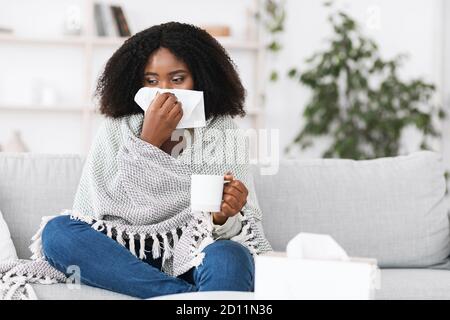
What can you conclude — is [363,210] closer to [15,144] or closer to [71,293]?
[71,293]

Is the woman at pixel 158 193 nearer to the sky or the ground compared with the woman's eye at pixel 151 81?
nearer to the ground

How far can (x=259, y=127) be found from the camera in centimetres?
424

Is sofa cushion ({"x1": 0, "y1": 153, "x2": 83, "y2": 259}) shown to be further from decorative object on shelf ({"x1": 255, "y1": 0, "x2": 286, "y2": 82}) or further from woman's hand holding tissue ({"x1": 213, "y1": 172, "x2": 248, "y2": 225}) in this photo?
decorative object on shelf ({"x1": 255, "y1": 0, "x2": 286, "y2": 82})

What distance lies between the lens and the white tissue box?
3.30 feet

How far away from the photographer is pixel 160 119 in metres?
1.81

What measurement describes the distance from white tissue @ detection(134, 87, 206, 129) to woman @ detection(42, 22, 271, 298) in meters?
A: 0.03

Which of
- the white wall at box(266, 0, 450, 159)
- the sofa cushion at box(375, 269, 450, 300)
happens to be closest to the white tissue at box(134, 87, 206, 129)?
the sofa cushion at box(375, 269, 450, 300)

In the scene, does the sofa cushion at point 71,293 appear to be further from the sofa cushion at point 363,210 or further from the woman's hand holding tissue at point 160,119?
the sofa cushion at point 363,210

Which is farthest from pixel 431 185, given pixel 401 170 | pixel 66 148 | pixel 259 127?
pixel 66 148

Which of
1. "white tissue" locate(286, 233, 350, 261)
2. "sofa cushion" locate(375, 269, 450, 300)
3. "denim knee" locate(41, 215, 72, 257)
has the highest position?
"white tissue" locate(286, 233, 350, 261)

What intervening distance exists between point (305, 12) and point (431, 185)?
2253mm

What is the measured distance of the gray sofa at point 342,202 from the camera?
6.72ft

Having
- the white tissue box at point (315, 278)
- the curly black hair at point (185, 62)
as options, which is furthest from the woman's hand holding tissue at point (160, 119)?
the white tissue box at point (315, 278)

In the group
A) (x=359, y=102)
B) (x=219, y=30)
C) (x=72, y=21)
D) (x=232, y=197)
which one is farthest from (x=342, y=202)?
(x=72, y=21)
